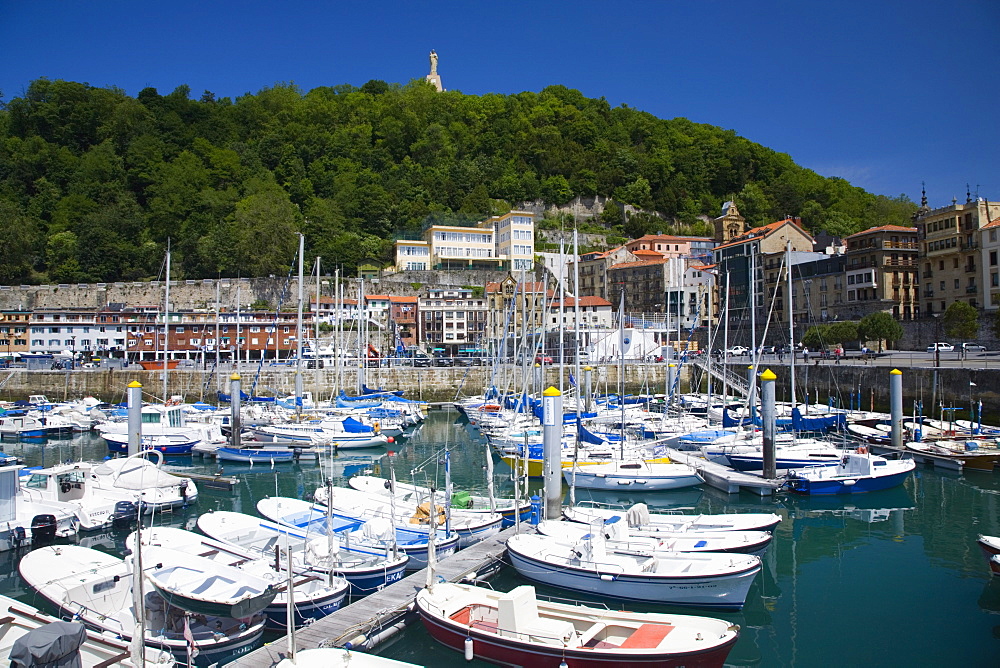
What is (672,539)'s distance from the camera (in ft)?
50.5

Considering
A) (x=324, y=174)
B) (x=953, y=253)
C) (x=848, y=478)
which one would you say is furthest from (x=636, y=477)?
(x=324, y=174)

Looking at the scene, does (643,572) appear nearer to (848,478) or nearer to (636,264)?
(848,478)

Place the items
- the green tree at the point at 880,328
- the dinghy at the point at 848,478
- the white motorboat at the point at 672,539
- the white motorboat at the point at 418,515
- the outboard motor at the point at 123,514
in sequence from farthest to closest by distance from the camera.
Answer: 1. the green tree at the point at 880,328
2. the dinghy at the point at 848,478
3. the outboard motor at the point at 123,514
4. the white motorboat at the point at 418,515
5. the white motorboat at the point at 672,539

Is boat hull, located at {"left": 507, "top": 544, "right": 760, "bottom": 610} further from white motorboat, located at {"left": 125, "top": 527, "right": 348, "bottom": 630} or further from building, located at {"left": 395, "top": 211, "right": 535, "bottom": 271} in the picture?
building, located at {"left": 395, "top": 211, "right": 535, "bottom": 271}

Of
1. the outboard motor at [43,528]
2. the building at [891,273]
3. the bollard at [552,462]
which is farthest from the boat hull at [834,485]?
the building at [891,273]

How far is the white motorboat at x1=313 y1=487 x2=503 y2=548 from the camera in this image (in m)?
16.9

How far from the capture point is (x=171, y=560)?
43.1 ft

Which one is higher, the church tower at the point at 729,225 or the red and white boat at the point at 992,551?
the church tower at the point at 729,225

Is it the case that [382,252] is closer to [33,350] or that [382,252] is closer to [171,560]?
[33,350]

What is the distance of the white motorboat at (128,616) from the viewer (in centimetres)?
1098

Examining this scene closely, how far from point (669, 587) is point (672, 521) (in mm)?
3478

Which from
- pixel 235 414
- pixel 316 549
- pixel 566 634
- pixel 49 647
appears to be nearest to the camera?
pixel 49 647

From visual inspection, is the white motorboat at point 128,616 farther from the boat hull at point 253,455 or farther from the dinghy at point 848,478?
the dinghy at point 848,478

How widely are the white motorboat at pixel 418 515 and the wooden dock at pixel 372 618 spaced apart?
1461 mm
